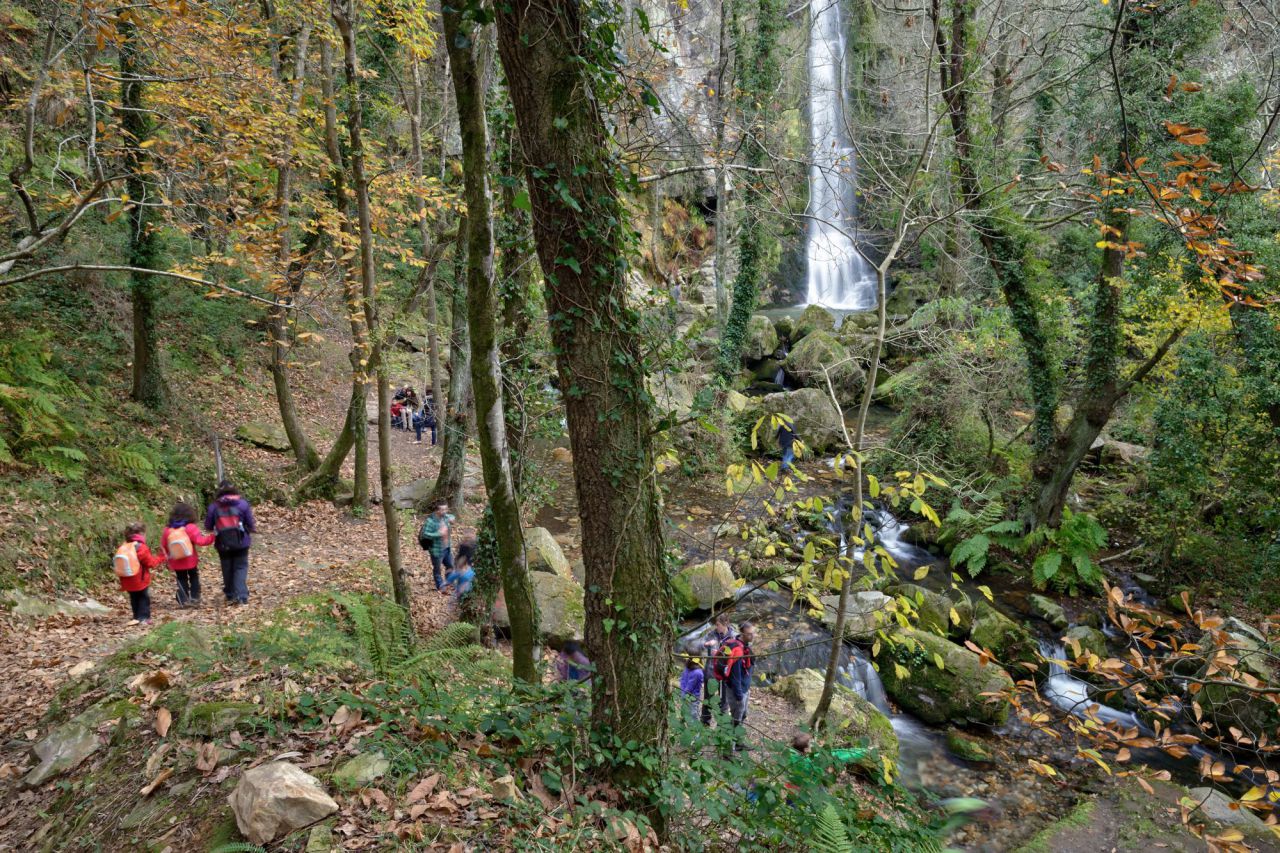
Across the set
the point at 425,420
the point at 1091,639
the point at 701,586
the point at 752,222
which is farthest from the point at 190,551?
the point at 752,222

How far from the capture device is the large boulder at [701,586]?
1056 cm

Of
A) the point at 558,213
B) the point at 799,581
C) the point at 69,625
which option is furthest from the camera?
the point at 69,625

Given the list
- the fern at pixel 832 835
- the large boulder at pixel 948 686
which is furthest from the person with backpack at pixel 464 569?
the large boulder at pixel 948 686

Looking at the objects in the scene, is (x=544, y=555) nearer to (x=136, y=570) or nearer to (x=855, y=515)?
(x=136, y=570)

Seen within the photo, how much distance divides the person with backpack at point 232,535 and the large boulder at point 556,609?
123 inches

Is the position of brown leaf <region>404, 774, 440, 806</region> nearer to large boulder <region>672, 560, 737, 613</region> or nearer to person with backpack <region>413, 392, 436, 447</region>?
large boulder <region>672, 560, 737, 613</region>

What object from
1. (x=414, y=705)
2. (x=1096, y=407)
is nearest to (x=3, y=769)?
(x=414, y=705)

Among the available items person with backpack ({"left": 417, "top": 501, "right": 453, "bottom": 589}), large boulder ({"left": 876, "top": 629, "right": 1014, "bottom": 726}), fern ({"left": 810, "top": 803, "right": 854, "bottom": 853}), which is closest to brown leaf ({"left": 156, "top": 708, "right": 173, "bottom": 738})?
fern ({"left": 810, "top": 803, "right": 854, "bottom": 853})

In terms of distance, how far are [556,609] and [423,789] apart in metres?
5.86

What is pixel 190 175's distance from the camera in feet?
25.4

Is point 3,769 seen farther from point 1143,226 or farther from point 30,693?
point 1143,226

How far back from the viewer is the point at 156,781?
343 centimetres

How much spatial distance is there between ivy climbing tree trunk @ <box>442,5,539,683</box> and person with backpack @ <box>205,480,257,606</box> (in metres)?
4.66

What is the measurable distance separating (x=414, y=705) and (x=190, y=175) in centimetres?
725
